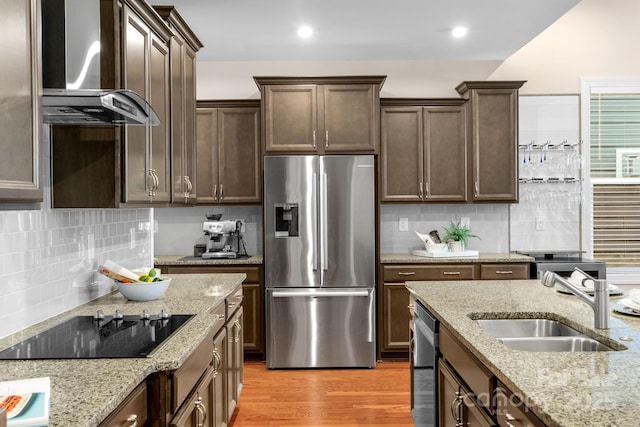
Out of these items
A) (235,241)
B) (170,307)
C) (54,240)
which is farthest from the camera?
(235,241)

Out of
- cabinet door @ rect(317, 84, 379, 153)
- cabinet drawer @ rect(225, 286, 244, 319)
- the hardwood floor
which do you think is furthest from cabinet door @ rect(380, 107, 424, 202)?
cabinet drawer @ rect(225, 286, 244, 319)

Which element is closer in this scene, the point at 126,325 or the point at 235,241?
the point at 126,325

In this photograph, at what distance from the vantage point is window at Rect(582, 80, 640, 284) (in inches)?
208

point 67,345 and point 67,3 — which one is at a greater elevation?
point 67,3

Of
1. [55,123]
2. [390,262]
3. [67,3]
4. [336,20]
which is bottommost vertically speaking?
[390,262]

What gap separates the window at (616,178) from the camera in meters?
5.28

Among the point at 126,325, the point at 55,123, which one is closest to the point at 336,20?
the point at 55,123

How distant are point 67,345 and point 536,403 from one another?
4.97 feet

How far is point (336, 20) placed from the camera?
154 inches

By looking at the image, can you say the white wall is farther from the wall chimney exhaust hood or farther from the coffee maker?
the wall chimney exhaust hood

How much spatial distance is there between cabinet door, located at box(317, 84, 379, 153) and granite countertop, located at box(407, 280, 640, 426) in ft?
6.96

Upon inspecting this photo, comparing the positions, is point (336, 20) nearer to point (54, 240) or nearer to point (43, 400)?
point (54, 240)

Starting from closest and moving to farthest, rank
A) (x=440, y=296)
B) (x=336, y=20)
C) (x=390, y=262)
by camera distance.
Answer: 1. (x=440, y=296)
2. (x=336, y=20)
3. (x=390, y=262)

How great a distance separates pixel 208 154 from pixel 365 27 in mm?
1800
